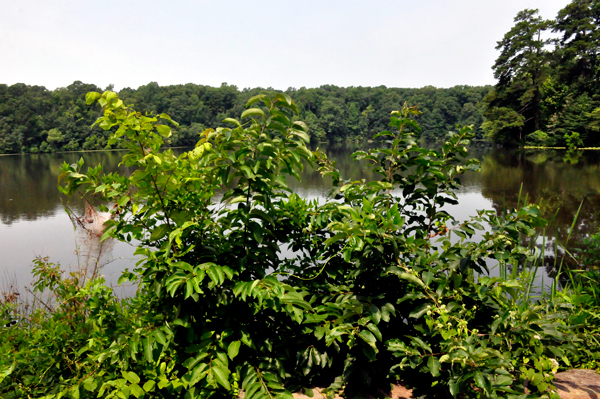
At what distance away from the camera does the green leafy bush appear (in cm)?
177

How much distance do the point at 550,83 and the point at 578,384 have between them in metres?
41.0

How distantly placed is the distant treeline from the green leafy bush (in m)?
35.0

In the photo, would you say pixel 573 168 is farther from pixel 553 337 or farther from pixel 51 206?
pixel 51 206

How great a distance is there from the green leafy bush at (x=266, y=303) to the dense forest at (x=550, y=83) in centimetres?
3583

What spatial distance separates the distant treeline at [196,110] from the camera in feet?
169

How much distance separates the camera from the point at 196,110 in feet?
201

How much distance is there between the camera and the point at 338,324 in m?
1.86

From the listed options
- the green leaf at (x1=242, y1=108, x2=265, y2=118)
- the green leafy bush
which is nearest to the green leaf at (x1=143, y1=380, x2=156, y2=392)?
the green leafy bush

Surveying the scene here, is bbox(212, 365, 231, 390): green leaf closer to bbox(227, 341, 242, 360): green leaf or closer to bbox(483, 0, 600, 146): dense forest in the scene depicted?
bbox(227, 341, 242, 360): green leaf

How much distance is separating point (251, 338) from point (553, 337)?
5.12 ft

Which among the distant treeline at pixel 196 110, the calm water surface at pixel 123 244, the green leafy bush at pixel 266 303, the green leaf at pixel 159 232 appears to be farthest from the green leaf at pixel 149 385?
the distant treeline at pixel 196 110

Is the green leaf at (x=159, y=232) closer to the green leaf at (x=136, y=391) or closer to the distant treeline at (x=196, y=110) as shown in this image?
the green leaf at (x=136, y=391)

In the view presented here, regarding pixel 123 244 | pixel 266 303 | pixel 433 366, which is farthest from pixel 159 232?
pixel 123 244

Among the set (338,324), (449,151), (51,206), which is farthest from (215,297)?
(51,206)
